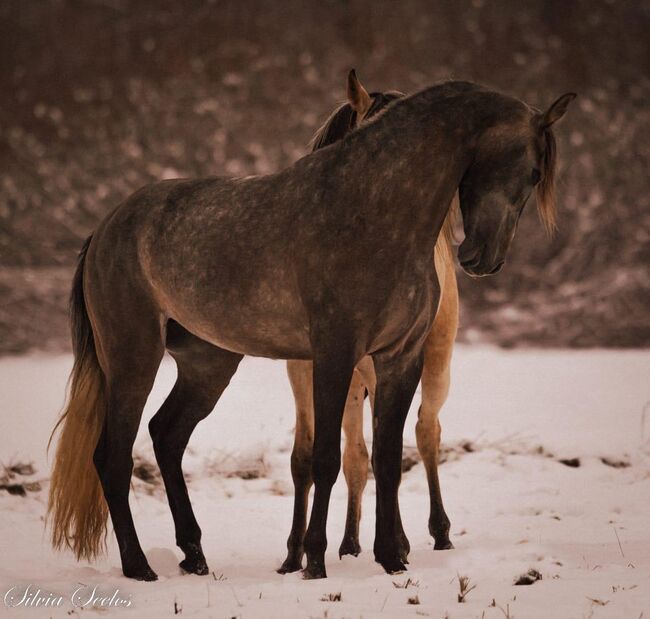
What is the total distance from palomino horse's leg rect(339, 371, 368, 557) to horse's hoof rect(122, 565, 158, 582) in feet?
3.25

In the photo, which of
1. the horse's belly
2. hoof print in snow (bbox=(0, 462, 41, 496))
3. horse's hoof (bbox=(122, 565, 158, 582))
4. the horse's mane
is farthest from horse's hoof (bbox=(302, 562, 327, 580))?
hoof print in snow (bbox=(0, 462, 41, 496))

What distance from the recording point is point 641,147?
46.6 feet

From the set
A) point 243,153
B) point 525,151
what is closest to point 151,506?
point 525,151

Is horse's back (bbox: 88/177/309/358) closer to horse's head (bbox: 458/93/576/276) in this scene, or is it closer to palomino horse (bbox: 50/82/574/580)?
palomino horse (bbox: 50/82/574/580)

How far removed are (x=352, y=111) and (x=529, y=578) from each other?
2109 mm

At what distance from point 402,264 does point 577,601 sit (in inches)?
53.8

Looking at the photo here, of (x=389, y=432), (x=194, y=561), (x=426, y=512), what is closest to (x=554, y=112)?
(x=389, y=432)

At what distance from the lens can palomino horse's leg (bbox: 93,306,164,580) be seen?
4.58 meters

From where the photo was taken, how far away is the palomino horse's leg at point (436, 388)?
16.8 ft

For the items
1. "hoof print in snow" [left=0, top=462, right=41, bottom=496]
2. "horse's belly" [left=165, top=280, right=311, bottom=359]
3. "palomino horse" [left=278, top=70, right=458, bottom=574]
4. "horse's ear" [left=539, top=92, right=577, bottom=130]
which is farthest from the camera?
"hoof print in snow" [left=0, top=462, right=41, bottom=496]

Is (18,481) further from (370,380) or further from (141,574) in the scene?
(370,380)

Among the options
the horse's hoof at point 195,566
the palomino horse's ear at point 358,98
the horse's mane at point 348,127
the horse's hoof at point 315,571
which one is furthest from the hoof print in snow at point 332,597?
the palomino horse's ear at point 358,98

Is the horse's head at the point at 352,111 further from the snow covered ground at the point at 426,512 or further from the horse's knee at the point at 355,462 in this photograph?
the snow covered ground at the point at 426,512

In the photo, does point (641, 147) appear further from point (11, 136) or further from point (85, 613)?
point (85, 613)
